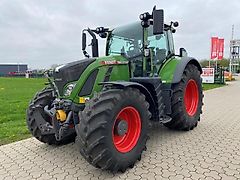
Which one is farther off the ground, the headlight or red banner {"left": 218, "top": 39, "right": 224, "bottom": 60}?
red banner {"left": 218, "top": 39, "right": 224, "bottom": 60}

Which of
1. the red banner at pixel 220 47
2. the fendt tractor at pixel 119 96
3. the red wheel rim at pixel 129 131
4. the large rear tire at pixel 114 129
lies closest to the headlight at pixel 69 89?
the fendt tractor at pixel 119 96

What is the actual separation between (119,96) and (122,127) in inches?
20.2

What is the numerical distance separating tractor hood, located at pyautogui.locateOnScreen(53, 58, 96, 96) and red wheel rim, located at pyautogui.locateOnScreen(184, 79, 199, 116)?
3.04 meters

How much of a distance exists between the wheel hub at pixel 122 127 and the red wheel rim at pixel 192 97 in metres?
2.69

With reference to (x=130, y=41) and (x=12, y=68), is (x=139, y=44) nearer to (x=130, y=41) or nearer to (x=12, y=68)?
(x=130, y=41)

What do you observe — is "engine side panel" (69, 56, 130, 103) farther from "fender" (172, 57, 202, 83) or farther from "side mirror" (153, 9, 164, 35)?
"fender" (172, 57, 202, 83)

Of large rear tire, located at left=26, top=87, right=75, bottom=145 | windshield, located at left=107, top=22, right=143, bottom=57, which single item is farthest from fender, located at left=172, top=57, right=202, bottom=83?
large rear tire, located at left=26, top=87, right=75, bottom=145

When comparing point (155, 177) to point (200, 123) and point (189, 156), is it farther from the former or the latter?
point (200, 123)

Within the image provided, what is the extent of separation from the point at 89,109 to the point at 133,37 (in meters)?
2.22

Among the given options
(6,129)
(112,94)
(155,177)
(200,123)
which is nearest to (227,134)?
(200,123)

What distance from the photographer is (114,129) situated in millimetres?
3727

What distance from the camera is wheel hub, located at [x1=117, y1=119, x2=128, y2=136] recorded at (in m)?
3.73

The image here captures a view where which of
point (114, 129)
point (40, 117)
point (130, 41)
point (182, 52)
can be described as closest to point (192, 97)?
point (182, 52)

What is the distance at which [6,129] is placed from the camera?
6328 mm
